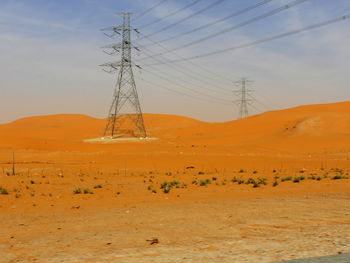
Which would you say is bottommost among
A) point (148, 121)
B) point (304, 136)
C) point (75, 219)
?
point (75, 219)

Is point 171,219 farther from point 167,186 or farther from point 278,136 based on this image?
point 278,136

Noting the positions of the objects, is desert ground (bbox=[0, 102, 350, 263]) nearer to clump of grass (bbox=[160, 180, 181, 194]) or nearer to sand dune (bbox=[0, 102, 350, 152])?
clump of grass (bbox=[160, 180, 181, 194])

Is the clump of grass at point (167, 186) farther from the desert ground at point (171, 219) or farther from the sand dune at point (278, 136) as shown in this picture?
the sand dune at point (278, 136)

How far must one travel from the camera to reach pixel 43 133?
9562 centimetres

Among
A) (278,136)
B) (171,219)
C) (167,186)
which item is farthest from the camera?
(278,136)

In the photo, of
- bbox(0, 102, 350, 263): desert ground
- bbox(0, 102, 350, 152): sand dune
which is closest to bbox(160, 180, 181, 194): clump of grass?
bbox(0, 102, 350, 263): desert ground

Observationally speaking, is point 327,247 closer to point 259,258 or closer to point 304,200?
point 259,258

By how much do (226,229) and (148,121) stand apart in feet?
380

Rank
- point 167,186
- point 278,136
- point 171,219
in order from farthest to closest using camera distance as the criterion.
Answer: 1. point 278,136
2. point 167,186
3. point 171,219

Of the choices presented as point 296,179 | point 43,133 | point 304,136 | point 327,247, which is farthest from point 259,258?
point 43,133

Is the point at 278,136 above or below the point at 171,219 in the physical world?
above

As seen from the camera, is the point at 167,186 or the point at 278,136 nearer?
the point at 167,186

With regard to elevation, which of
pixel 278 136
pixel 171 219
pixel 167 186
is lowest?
pixel 171 219

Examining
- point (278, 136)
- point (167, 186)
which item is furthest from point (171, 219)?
point (278, 136)
